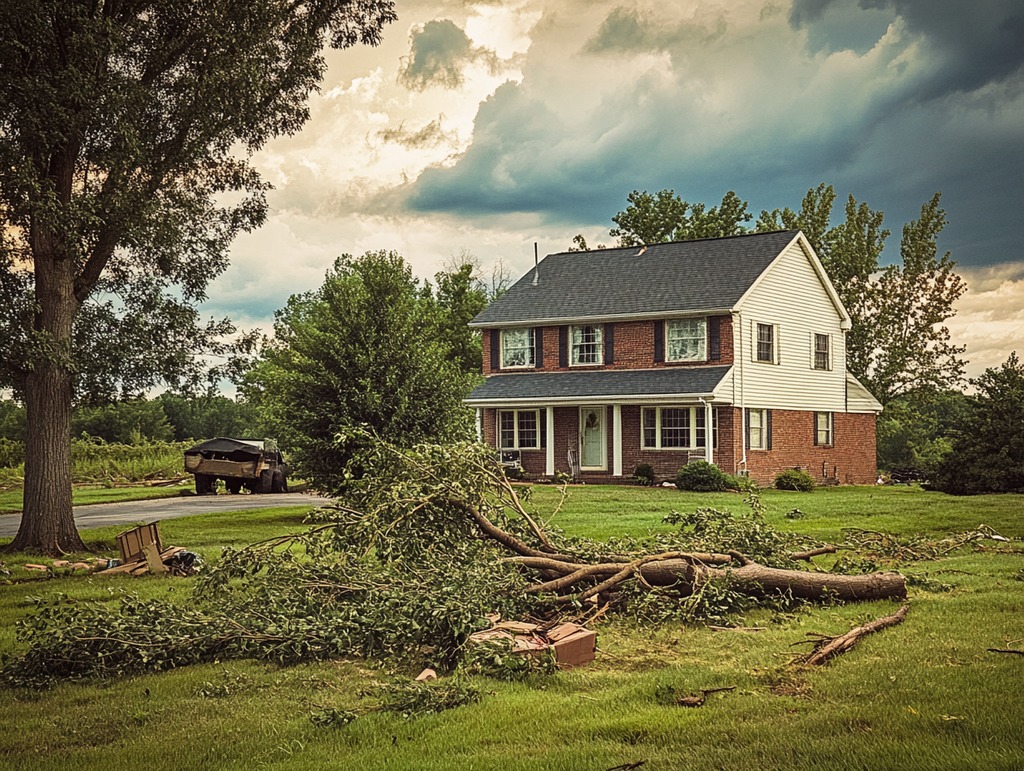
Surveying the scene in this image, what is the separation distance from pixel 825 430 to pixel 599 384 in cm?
922

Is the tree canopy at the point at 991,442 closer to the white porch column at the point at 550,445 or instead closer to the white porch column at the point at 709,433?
the white porch column at the point at 709,433

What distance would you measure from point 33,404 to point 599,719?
1343cm

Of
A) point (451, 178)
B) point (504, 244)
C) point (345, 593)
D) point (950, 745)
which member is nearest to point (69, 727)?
point (345, 593)

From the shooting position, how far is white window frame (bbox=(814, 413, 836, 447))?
35625 millimetres

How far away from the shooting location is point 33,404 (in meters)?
16.3

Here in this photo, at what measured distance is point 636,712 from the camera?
5980mm

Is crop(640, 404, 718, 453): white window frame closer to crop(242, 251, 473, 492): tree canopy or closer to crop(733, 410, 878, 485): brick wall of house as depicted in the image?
crop(733, 410, 878, 485): brick wall of house

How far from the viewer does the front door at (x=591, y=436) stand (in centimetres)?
3388

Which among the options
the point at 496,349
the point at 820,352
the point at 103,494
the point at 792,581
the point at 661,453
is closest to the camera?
the point at 792,581

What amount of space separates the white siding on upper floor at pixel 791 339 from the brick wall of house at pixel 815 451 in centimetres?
56

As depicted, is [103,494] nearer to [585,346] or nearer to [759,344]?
[585,346]

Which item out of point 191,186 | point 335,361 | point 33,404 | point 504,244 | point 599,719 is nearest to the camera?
point 599,719

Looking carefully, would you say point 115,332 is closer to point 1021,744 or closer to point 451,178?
point 1021,744

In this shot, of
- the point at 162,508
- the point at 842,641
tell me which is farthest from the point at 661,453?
the point at 842,641
